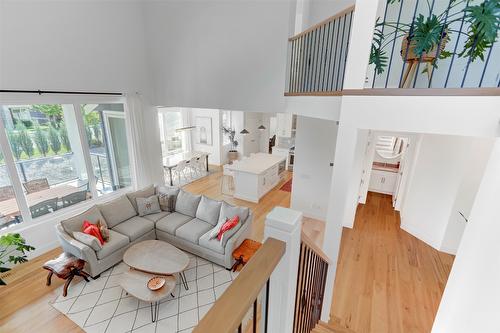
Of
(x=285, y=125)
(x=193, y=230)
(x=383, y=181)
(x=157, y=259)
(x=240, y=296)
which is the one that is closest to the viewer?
(x=240, y=296)

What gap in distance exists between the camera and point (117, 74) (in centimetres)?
509

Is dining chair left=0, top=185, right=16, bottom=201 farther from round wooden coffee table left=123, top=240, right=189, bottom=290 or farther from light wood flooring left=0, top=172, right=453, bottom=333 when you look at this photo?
round wooden coffee table left=123, top=240, right=189, bottom=290

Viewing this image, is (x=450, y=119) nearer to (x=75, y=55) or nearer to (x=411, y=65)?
(x=411, y=65)

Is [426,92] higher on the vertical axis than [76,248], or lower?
higher

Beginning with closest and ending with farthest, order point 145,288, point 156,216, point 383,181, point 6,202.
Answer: point 145,288, point 6,202, point 156,216, point 383,181

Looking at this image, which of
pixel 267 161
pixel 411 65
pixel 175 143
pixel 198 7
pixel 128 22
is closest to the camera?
pixel 411 65

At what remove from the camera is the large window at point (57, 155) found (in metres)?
3.94

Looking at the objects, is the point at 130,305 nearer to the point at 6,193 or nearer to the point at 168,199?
the point at 168,199

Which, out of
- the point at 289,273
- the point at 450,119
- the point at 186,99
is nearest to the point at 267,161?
the point at 186,99

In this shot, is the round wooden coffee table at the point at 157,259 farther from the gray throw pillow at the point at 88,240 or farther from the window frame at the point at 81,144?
the window frame at the point at 81,144

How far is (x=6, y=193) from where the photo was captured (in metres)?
3.93

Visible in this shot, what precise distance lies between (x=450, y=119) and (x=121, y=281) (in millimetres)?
4018

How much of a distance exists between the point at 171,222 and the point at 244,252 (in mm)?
1554

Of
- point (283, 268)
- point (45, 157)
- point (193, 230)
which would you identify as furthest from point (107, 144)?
point (283, 268)
